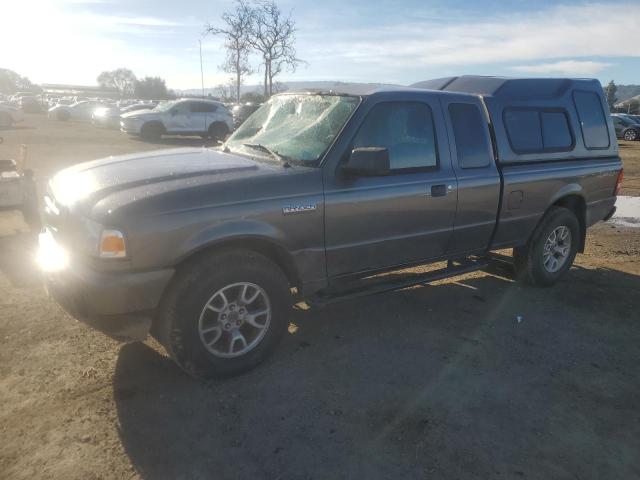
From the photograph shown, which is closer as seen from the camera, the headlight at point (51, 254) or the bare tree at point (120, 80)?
the headlight at point (51, 254)

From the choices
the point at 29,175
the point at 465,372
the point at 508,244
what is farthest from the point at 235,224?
the point at 29,175

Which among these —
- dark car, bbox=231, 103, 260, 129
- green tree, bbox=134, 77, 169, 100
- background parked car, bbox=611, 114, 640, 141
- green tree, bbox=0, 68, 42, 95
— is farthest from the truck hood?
green tree, bbox=0, 68, 42, 95

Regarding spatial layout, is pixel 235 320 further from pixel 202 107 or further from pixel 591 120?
pixel 202 107

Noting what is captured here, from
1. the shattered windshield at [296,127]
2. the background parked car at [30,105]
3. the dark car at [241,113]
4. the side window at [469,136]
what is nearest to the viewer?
the shattered windshield at [296,127]

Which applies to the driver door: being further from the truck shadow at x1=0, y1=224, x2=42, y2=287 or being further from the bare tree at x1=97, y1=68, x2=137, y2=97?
the bare tree at x1=97, y1=68, x2=137, y2=97

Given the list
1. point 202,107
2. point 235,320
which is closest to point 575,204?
point 235,320

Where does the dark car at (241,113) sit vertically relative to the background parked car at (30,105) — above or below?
below

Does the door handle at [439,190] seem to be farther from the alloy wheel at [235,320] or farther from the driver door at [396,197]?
the alloy wheel at [235,320]

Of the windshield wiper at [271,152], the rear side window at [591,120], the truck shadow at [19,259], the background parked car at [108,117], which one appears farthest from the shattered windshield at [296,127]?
the background parked car at [108,117]

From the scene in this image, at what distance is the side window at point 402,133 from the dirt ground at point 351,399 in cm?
144

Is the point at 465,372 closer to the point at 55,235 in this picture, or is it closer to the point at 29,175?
the point at 55,235

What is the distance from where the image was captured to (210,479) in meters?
2.53

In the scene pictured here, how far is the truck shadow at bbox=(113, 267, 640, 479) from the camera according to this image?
2.71 metres

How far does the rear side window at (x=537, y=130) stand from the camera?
15.8ft
